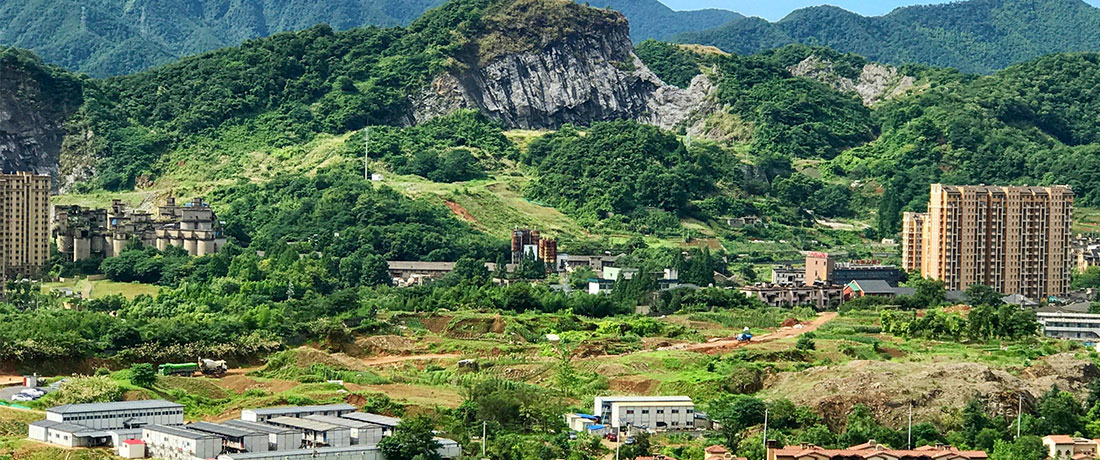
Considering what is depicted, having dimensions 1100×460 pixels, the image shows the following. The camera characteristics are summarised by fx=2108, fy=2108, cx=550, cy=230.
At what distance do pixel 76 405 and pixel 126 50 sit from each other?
132315 millimetres

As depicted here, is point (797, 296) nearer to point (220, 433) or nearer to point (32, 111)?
point (220, 433)

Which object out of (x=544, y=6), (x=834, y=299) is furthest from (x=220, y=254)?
(x=544, y=6)

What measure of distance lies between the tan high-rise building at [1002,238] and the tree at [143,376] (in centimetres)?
4162

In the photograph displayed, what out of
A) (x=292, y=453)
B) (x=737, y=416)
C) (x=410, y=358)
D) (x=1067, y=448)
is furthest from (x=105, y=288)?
(x=1067, y=448)

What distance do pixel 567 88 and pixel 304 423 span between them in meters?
80.0

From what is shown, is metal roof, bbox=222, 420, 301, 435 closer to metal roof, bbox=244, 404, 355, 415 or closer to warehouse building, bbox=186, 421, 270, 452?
warehouse building, bbox=186, 421, 270, 452

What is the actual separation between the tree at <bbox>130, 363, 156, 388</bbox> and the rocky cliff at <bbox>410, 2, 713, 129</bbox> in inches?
2506

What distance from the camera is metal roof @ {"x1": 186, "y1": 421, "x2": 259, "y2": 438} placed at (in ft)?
148

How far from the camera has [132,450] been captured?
45344mm

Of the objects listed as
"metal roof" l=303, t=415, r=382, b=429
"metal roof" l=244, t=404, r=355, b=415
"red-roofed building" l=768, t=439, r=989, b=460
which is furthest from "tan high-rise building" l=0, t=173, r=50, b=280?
"red-roofed building" l=768, t=439, r=989, b=460

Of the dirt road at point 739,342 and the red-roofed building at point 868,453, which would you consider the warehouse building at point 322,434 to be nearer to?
the red-roofed building at point 868,453

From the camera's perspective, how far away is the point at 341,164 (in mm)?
105250

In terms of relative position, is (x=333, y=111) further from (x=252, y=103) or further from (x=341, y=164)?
(x=341, y=164)

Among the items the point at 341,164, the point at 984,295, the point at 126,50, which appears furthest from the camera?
the point at 126,50
